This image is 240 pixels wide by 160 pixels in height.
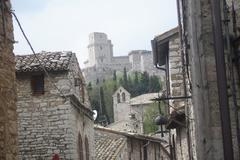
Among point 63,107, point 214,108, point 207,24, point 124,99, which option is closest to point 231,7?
point 207,24

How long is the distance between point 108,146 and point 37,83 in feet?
24.3

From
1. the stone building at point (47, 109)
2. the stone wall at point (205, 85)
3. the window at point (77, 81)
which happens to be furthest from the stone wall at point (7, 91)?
the window at point (77, 81)

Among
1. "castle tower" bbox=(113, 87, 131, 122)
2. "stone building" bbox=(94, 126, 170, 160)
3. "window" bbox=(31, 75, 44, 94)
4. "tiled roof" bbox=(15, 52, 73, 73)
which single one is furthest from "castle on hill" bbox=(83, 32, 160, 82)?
"window" bbox=(31, 75, 44, 94)

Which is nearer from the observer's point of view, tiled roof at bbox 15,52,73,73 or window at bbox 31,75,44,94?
tiled roof at bbox 15,52,73,73

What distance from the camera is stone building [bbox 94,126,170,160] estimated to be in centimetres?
2394

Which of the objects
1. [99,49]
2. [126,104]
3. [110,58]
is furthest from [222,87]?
[110,58]

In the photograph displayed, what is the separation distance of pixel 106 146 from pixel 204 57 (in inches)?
652

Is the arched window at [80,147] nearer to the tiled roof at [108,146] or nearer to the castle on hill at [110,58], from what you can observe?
the tiled roof at [108,146]

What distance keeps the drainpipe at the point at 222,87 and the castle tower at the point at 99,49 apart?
13488 centimetres

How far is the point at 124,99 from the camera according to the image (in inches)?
3824

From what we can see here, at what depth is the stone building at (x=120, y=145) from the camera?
23938mm

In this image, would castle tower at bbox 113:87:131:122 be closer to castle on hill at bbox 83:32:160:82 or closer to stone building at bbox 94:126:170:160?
castle on hill at bbox 83:32:160:82

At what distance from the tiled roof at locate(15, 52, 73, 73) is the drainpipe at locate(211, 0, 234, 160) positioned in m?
10.3

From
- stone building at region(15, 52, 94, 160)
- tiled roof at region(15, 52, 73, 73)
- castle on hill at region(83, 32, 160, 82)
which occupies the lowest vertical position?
stone building at region(15, 52, 94, 160)
